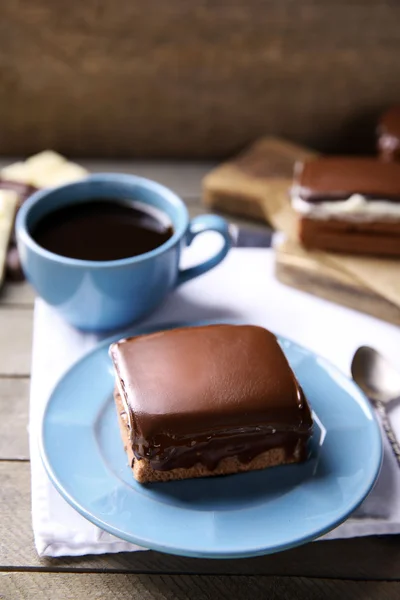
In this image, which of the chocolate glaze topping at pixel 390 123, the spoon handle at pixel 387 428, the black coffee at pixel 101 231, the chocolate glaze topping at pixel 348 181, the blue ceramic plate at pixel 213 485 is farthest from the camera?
the chocolate glaze topping at pixel 390 123

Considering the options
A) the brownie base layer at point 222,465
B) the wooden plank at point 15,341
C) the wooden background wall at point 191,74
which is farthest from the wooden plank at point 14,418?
the wooden background wall at point 191,74

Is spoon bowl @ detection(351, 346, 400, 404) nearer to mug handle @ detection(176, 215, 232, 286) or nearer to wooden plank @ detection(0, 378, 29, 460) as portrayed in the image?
mug handle @ detection(176, 215, 232, 286)

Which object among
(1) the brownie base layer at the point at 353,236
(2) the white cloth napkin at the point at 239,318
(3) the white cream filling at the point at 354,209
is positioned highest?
(3) the white cream filling at the point at 354,209


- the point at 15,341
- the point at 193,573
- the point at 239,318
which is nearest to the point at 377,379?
the point at 239,318

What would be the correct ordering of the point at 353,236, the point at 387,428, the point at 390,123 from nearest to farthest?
the point at 387,428
the point at 353,236
the point at 390,123

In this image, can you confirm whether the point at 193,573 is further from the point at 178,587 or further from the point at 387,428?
the point at 387,428

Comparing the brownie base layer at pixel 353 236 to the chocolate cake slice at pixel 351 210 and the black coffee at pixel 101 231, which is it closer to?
the chocolate cake slice at pixel 351 210

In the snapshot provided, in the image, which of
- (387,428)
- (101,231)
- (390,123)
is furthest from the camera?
(390,123)

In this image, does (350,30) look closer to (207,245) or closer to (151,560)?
(207,245)
